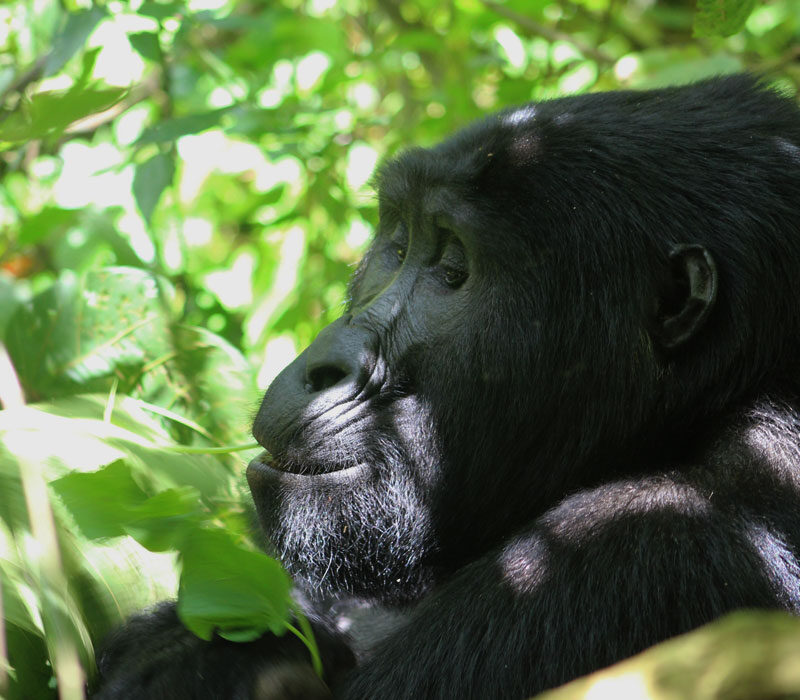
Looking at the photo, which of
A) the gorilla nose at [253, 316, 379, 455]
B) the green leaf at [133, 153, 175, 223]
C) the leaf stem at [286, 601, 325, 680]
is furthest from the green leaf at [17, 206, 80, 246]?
the leaf stem at [286, 601, 325, 680]

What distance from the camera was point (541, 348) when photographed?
2.45 metres

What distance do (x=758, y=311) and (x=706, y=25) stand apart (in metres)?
0.99

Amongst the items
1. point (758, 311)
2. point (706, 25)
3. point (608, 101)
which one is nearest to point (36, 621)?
point (758, 311)

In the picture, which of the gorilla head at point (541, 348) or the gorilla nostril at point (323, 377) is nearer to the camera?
the gorilla head at point (541, 348)

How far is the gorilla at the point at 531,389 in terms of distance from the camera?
7.02ft

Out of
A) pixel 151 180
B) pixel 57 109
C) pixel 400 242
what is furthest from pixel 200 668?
pixel 151 180

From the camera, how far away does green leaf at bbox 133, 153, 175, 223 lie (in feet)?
12.1

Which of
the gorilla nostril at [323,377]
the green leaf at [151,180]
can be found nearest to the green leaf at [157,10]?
the green leaf at [151,180]

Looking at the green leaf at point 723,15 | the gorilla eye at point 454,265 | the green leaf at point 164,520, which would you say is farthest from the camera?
the green leaf at point 723,15

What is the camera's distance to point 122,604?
2180mm

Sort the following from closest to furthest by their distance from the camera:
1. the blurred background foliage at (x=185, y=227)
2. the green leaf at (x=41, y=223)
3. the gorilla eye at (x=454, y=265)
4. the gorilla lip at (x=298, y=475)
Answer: the blurred background foliage at (x=185, y=227) < the gorilla lip at (x=298, y=475) < the gorilla eye at (x=454, y=265) < the green leaf at (x=41, y=223)

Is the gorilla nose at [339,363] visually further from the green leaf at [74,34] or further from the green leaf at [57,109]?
the green leaf at [74,34]

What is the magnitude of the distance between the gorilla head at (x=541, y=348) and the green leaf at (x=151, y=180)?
1380 mm

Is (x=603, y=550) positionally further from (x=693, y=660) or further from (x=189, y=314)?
(x=189, y=314)
